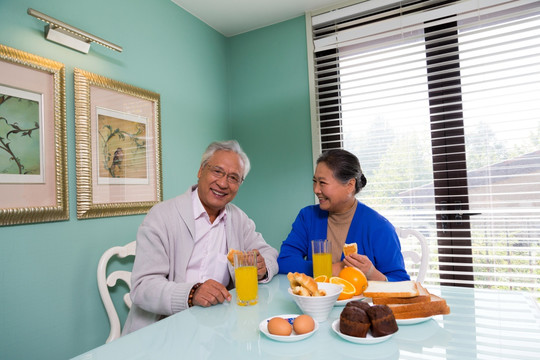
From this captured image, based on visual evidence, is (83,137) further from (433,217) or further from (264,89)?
(433,217)

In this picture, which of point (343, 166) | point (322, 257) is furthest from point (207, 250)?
point (343, 166)

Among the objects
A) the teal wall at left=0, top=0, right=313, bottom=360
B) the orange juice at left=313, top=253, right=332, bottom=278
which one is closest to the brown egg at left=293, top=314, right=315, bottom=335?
the orange juice at left=313, top=253, right=332, bottom=278

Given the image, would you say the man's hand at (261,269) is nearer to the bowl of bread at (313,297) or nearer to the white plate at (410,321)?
the bowl of bread at (313,297)

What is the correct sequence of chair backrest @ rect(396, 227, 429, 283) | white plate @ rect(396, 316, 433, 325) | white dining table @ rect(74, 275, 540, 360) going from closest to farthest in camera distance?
white dining table @ rect(74, 275, 540, 360) → white plate @ rect(396, 316, 433, 325) → chair backrest @ rect(396, 227, 429, 283)

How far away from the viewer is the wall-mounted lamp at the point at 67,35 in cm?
156

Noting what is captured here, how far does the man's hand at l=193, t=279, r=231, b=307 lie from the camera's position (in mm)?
1172

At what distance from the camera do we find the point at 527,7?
2.16 meters

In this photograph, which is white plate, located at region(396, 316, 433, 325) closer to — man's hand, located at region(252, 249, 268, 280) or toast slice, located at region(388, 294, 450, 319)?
toast slice, located at region(388, 294, 450, 319)

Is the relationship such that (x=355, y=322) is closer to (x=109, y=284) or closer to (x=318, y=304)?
(x=318, y=304)

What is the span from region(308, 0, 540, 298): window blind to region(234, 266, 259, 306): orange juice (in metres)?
1.62

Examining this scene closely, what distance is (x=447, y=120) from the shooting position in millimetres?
2279

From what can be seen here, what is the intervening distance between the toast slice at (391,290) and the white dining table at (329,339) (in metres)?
0.09

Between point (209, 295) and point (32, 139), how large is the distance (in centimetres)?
110

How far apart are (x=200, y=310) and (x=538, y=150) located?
85.2 inches
